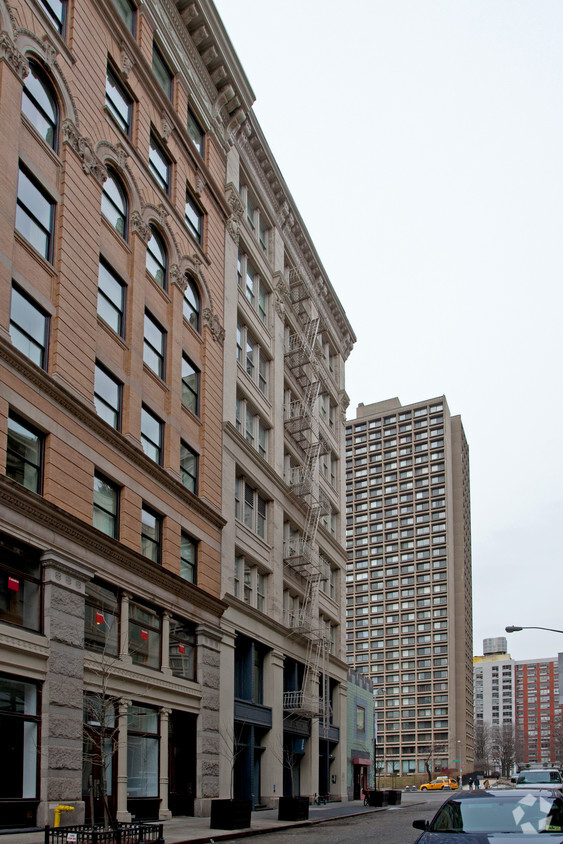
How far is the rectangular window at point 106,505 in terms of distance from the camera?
27.0 meters

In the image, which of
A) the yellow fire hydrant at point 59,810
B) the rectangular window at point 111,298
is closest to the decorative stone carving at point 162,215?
the rectangular window at point 111,298

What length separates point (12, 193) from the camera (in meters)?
23.7

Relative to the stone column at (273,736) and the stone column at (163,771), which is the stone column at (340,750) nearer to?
the stone column at (273,736)

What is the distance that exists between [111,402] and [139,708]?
9481 millimetres

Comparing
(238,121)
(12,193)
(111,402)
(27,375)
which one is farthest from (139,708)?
(238,121)

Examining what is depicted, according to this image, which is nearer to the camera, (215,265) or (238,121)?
(215,265)

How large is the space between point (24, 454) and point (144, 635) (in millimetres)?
8457

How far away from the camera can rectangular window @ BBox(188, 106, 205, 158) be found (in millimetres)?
39625

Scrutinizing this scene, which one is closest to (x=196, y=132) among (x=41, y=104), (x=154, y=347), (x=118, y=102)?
(x=118, y=102)

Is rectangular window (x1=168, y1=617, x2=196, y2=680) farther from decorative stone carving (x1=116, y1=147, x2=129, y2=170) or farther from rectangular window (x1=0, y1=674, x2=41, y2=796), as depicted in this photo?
A: decorative stone carving (x1=116, y1=147, x2=129, y2=170)

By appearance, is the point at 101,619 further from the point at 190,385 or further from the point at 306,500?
the point at 306,500

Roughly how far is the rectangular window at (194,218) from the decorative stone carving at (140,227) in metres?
5.04

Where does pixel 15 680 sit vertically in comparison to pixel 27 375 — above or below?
below

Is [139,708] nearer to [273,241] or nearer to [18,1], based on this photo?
[18,1]
